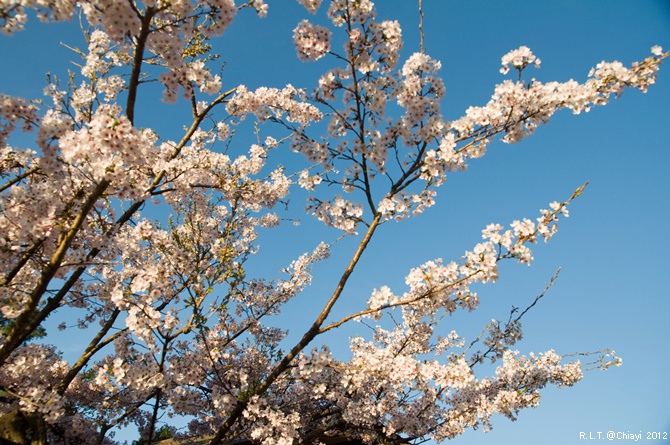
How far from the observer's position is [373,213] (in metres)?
6.29

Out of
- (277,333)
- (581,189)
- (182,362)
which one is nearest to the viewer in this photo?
(581,189)

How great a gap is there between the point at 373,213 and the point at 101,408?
7.29 meters

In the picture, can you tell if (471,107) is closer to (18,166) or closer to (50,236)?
(50,236)

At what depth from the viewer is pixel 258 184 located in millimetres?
8242

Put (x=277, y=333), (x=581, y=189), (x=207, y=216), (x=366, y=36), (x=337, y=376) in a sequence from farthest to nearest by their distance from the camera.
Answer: (x=277, y=333), (x=207, y=216), (x=337, y=376), (x=366, y=36), (x=581, y=189)

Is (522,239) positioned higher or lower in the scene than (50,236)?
higher

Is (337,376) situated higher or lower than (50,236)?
lower

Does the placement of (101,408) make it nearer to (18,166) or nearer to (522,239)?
(18,166)

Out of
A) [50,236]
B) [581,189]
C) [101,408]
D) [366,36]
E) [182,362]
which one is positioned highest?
[366,36]

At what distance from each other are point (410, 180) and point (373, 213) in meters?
0.74

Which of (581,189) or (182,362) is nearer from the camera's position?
(581,189)

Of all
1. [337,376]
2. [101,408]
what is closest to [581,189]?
[337,376]

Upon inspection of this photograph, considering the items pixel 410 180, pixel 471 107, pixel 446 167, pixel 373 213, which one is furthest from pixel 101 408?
pixel 471 107

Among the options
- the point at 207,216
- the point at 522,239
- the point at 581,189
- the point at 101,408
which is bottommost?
the point at 101,408
